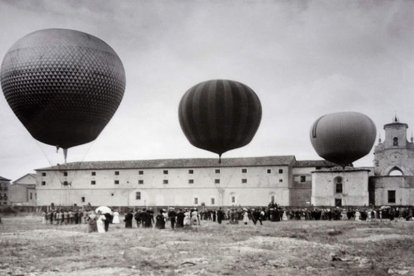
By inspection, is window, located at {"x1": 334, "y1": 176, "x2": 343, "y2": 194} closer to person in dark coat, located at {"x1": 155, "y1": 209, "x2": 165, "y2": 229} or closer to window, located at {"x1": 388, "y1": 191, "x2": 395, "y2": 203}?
window, located at {"x1": 388, "y1": 191, "x2": 395, "y2": 203}

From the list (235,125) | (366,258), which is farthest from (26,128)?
(366,258)

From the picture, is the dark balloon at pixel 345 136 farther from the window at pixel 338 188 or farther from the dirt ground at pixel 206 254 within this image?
the window at pixel 338 188

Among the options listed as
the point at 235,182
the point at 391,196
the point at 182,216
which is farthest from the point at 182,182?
the point at 182,216

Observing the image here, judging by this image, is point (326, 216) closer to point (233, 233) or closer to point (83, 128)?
point (233, 233)

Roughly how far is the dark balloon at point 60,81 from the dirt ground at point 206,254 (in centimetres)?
495

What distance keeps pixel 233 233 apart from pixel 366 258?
8180 mm

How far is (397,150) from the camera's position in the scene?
60.3 m

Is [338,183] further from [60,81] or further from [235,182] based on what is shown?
[60,81]

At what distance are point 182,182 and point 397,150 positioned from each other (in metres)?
28.3

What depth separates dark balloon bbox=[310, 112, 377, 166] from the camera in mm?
32375

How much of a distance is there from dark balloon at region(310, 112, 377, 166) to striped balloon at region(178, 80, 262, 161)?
9.64 meters

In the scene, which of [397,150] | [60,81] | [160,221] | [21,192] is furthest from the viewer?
[21,192]

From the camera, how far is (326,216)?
33.4 meters

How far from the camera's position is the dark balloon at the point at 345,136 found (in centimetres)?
3238
